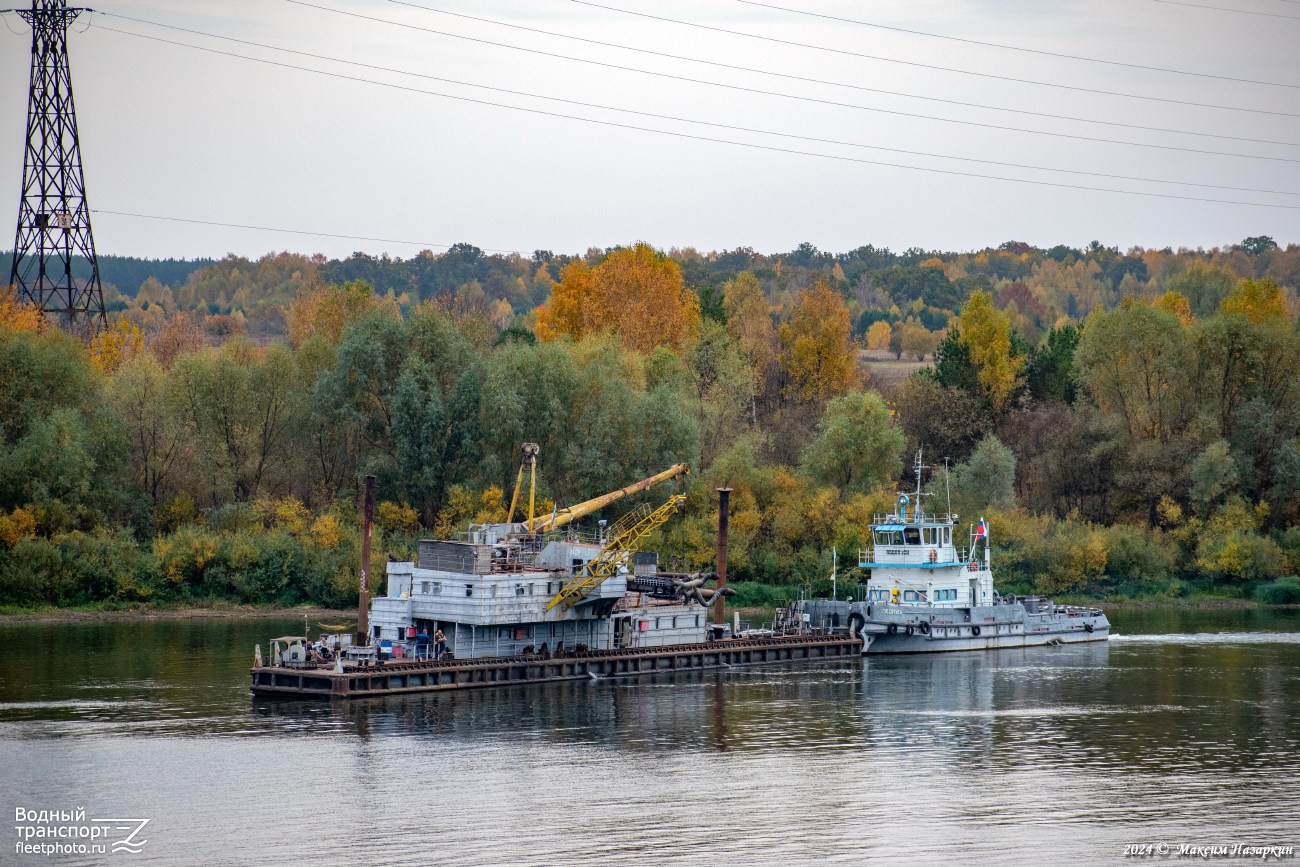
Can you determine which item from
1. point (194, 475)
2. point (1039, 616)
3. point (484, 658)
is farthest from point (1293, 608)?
point (194, 475)

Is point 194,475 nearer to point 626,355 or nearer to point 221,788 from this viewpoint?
point 626,355

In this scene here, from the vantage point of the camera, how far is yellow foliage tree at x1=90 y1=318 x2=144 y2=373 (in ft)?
301

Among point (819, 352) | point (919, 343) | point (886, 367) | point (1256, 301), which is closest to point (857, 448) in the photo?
point (819, 352)

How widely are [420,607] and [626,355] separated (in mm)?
40595

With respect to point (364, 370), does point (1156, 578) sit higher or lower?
lower

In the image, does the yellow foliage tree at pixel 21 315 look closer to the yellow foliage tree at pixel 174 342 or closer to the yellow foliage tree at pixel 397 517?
the yellow foliage tree at pixel 174 342

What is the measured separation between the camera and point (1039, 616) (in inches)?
2822

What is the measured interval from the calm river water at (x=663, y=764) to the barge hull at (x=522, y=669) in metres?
0.91

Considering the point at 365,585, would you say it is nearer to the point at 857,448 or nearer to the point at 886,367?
the point at 857,448

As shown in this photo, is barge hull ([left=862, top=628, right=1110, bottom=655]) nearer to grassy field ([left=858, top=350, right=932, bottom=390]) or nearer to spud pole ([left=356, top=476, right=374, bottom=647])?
spud pole ([left=356, top=476, right=374, bottom=647])

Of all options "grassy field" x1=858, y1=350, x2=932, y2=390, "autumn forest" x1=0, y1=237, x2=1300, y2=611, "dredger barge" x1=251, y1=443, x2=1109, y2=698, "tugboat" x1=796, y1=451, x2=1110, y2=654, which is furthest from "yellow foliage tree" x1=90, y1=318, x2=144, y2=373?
"grassy field" x1=858, y1=350, x2=932, y2=390

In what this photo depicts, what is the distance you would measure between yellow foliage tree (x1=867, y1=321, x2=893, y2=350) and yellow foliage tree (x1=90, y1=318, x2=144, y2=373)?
93217mm

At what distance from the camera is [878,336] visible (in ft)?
556

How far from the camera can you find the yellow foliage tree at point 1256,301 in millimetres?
106625
